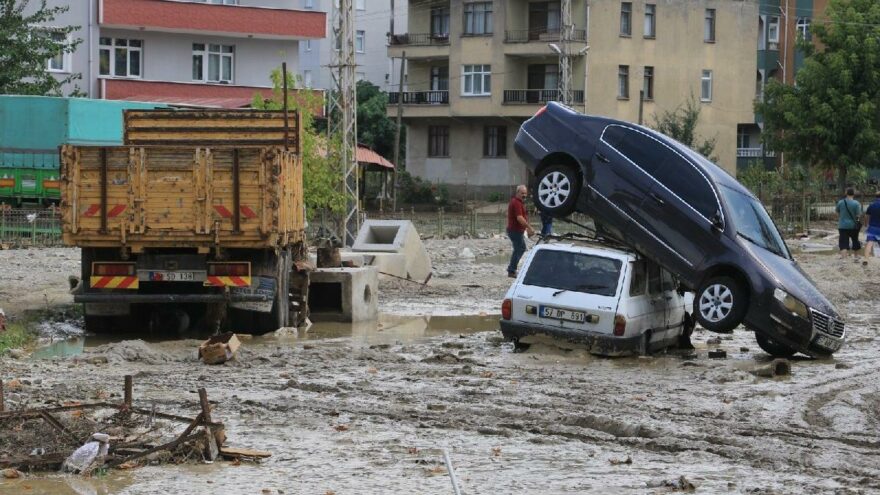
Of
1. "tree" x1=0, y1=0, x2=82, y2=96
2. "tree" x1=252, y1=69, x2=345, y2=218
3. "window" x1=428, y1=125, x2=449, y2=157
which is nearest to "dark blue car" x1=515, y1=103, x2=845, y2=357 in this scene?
"tree" x1=252, y1=69, x2=345, y2=218

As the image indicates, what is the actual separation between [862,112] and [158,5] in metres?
26.2

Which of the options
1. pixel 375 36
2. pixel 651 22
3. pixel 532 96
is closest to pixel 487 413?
pixel 532 96

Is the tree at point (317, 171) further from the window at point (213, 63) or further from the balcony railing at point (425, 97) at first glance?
the balcony railing at point (425, 97)

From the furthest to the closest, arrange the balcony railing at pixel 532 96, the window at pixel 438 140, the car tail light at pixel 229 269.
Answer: the window at pixel 438 140
the balcony railing at pixel 532 96
the car tail light at pixel 229 269

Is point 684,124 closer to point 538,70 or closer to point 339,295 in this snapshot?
point 538,70

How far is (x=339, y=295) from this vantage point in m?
19.9

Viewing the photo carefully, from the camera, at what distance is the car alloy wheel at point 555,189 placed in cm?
1816

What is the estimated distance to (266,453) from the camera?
9352mm

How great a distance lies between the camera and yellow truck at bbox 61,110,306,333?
16.2 m

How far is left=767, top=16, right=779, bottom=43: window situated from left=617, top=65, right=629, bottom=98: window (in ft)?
47.1

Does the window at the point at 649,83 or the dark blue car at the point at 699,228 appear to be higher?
the window at the point at 649,83

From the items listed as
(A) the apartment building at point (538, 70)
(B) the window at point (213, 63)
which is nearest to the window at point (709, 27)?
(A) the apartment building at point (538, 70)

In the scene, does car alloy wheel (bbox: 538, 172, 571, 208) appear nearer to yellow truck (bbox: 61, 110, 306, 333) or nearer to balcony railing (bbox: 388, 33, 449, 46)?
yellow truck (bbox: 61, 110, 306, 333)

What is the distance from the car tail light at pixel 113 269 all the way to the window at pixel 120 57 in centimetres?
3715
